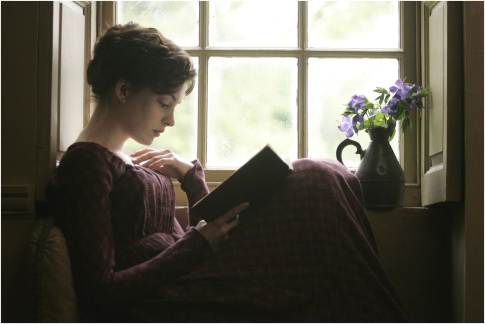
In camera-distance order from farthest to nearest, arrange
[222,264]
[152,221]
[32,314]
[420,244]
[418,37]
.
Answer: [418,37] → [420,244] → [152,221] → [222,264] → [32,314]

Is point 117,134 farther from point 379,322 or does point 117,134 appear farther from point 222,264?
point 379,322

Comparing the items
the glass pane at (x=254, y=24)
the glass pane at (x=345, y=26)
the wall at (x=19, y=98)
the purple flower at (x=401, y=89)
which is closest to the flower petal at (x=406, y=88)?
the purple flower at (x=401, y=89)

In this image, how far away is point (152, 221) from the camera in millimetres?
1251

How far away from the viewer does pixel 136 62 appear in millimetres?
1276

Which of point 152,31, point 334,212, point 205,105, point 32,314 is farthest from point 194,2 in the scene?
point 32,314

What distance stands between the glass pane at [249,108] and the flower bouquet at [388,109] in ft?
0.93

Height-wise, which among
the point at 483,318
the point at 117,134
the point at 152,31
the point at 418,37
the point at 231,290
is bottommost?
the point at 483,318

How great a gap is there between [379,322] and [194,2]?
141 centimetres

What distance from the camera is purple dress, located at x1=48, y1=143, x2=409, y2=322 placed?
105 cm

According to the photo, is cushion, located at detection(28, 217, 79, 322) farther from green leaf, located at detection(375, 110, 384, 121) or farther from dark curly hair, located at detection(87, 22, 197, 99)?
green leaf, located at detection(375, 110, 384, 121)

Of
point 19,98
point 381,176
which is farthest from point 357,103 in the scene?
point 19,98

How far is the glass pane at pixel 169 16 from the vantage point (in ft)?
6.23

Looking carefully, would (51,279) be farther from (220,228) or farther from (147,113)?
(147,113)

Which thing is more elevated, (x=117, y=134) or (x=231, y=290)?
(x=117, y=134)
